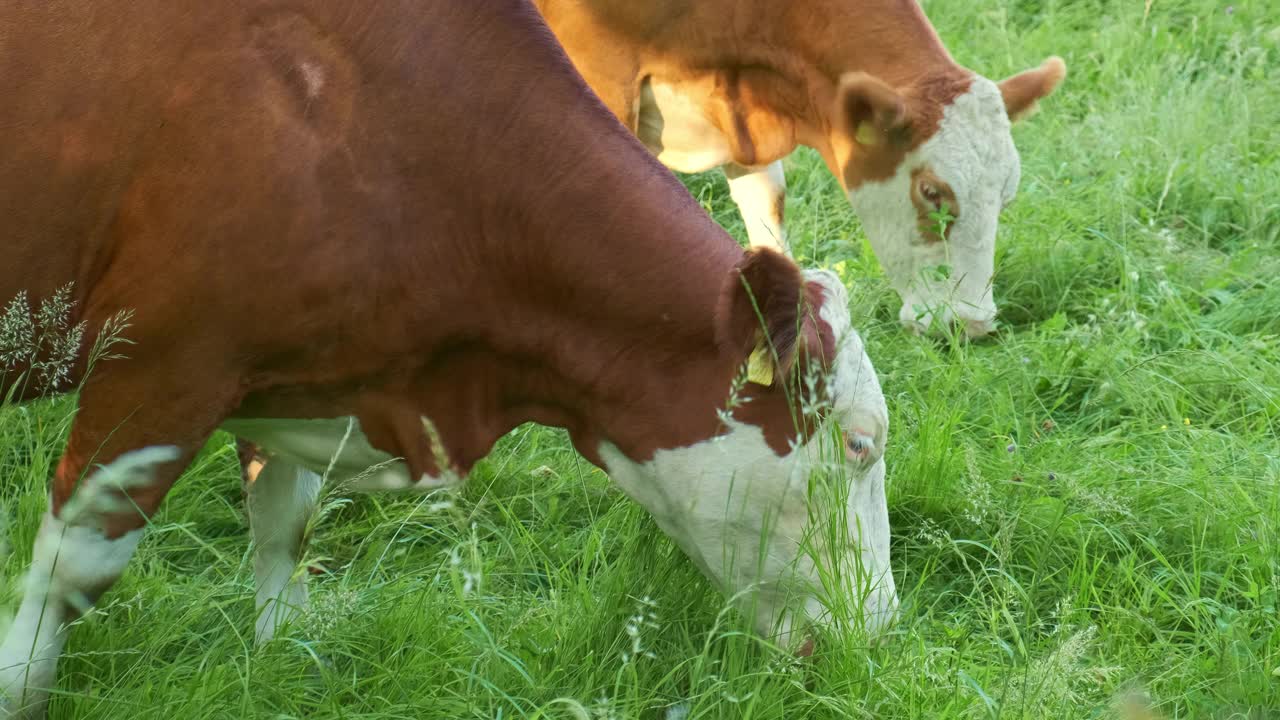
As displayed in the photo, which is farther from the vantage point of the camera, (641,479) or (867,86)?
A: (867,86)

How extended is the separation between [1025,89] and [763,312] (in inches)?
105

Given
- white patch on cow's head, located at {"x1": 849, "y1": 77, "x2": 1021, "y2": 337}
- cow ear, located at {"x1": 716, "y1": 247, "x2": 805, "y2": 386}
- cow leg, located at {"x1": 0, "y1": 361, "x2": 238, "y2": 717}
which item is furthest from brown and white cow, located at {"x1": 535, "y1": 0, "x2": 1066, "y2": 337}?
cow leg, located at {"x1": 0, "y1": 361, "x2": 238, "y2": 717}

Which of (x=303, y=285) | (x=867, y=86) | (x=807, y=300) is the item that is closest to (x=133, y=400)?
(x=303, y=285)

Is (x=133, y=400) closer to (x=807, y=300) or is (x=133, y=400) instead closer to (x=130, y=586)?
(x=130, y=586)

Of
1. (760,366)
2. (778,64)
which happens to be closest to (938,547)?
(760,366)

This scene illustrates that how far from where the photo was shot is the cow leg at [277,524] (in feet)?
10.7

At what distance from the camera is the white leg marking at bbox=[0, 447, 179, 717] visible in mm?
2557

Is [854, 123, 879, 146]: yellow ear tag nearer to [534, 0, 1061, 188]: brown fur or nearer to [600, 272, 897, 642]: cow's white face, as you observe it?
[534, 0, 1061, 188]: brown fur

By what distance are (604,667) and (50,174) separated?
1384 millimetres

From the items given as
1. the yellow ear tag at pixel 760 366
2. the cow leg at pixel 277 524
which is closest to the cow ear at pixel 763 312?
the yellow ear tag at pixel 760 366

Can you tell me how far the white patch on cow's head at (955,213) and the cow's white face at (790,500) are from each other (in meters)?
1.73

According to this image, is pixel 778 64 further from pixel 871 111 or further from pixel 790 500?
pixel 790 500

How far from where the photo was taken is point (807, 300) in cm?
257

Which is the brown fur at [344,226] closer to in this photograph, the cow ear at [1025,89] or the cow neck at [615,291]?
the cow neck at [615,291]
